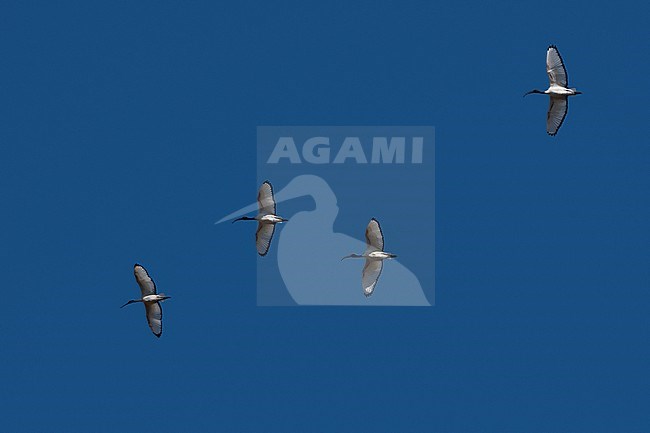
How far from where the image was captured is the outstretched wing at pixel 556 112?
6338 cm

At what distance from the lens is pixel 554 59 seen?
205 feet

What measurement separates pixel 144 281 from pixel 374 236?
18.1ft

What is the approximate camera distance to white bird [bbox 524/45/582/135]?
6259 cm

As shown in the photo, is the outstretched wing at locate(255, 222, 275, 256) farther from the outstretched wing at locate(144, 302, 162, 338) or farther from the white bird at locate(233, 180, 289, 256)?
the outstretched wing at locate(144, 302, 162, 338)

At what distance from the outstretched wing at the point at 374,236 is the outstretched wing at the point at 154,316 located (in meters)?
5.31

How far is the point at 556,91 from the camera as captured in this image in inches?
2482

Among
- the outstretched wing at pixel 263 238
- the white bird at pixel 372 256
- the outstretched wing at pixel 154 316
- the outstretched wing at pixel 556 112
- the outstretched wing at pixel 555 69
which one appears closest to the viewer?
the outstretched wing at pixel 555 69

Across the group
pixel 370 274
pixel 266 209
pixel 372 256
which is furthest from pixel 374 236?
pixel 266 209

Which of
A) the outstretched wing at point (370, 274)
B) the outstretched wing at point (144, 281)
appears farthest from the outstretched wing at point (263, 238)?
the outstretched wing at point (144, 281)

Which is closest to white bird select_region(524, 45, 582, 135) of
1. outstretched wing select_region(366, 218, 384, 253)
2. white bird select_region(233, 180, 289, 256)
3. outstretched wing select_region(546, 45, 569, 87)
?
outstretched wing select_region(546, 45, 569, 87)

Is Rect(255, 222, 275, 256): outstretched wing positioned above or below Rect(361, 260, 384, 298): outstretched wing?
above

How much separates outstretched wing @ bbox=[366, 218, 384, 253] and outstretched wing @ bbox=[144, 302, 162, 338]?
209 inches

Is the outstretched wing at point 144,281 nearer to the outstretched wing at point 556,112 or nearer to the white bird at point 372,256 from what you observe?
the white bird at point 372,256

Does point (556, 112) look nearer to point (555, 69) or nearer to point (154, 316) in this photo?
point (555, 69)
